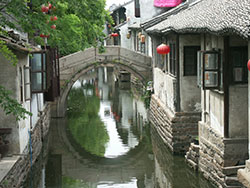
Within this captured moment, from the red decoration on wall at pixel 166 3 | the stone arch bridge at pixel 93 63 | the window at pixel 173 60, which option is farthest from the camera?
the stone arch bridge at pixel 93 63

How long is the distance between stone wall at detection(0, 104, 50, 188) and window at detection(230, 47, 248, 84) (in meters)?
5.79

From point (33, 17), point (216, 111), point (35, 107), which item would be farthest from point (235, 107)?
point (35, 107)

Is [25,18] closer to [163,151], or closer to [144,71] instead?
[163,151]

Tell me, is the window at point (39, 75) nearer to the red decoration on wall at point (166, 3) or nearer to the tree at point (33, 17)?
the tree at point (33, 17)

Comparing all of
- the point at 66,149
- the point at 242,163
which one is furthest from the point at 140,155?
the point at 242,163

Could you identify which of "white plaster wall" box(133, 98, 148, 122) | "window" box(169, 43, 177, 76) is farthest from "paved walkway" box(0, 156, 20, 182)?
"white plaster wall" box(133, 98, 148, 122)

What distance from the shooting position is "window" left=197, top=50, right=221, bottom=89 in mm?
12023

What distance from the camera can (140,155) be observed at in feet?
57.2

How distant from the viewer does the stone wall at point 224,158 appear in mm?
11727

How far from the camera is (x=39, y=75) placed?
48.3ft

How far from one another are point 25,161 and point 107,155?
422 centimetres

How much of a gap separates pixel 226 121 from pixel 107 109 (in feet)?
53.8

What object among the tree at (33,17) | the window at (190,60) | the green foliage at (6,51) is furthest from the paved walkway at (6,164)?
the window at (190,60)

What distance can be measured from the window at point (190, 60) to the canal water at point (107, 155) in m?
2.87
